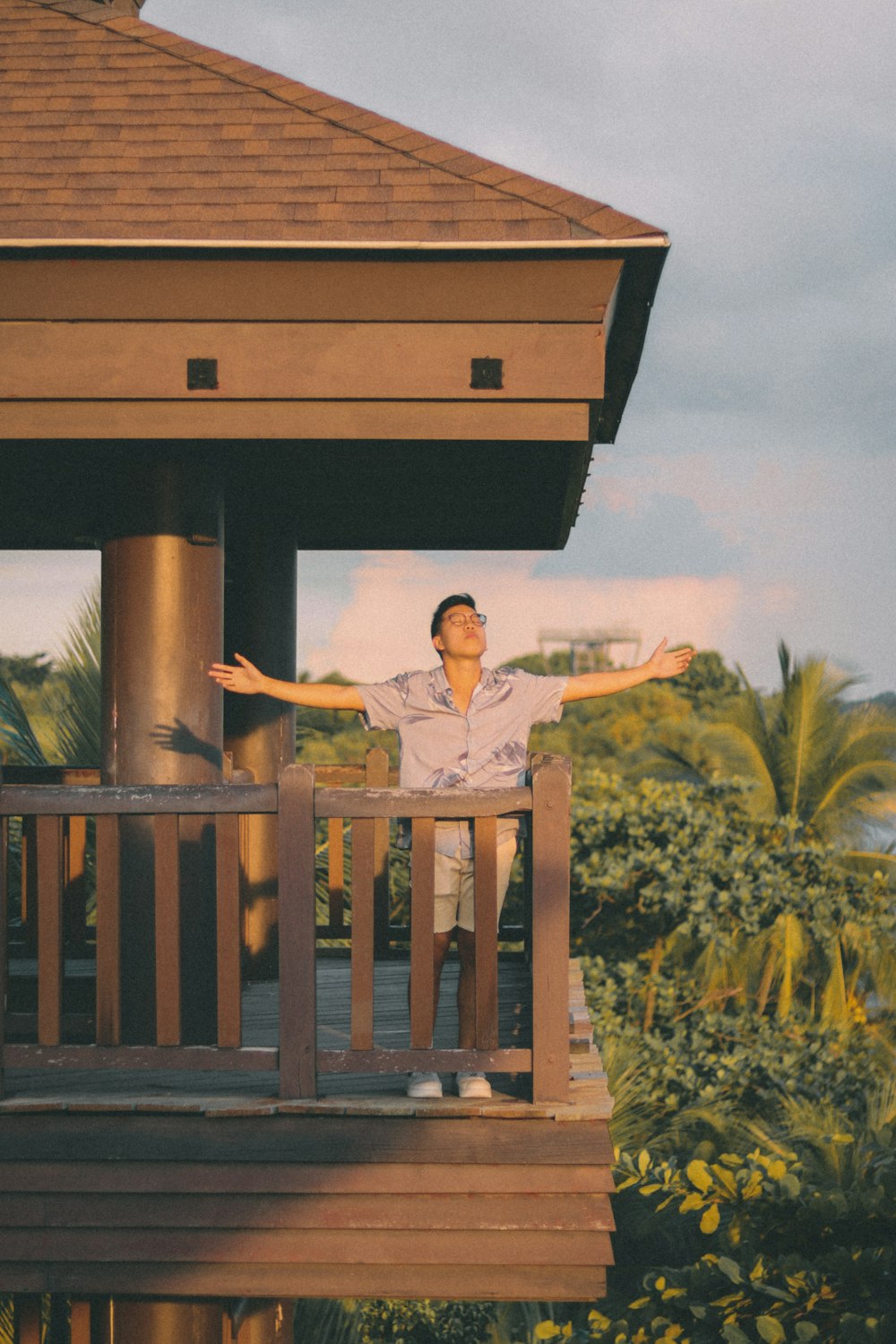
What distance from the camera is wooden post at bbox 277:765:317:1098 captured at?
433 centimetres

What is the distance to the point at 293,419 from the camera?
16.8ft

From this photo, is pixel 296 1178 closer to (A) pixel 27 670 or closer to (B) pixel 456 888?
(B) pixel 456 888

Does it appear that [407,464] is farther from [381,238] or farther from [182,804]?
[182,804]

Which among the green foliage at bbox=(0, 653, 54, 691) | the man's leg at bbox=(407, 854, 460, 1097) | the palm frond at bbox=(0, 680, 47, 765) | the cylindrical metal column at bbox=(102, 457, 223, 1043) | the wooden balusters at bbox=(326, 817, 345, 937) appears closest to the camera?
the man's leg at bbox=(407, 854, 460, 1097)

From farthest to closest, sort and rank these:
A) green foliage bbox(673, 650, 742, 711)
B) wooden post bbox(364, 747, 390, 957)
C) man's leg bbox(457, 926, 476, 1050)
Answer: green foliage bbox(673, 650, 742, 711), wooden post bbox(364, 747, 390, 957), man's leg bbox(457, 926, 476, 1050)

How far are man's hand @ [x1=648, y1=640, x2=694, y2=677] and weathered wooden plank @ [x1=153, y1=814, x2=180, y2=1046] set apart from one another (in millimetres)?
1814

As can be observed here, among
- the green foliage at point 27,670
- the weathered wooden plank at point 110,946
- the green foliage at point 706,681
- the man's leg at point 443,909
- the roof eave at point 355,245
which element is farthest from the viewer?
the green foliage at point 706,681

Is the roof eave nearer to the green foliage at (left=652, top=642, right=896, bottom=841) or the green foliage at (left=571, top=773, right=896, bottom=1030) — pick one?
the green foliage at (left=571, top=773, right=896, bottom=1030)

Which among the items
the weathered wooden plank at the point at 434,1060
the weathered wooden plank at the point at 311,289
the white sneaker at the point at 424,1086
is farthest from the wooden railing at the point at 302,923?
the weathered wooden plank at the point at 311,289

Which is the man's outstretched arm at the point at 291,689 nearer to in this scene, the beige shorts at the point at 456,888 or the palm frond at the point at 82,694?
the beige shorts at the point at 456,888

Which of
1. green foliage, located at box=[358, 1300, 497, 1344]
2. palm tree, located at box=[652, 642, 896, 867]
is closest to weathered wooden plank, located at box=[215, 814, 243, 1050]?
green foliage, located at box=[358, 1300, 497, 1344]

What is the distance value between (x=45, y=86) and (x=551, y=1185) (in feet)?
15.3

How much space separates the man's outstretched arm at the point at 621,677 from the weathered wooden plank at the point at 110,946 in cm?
160

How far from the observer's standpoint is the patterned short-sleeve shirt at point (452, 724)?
4801mm
